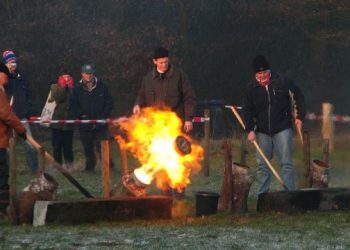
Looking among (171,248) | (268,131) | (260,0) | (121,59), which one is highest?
(260,0)

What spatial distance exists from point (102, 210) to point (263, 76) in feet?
9.48

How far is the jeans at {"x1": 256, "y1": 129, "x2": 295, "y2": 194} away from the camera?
12.5m

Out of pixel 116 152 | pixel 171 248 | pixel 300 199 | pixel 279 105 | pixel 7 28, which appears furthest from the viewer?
pixel 7 28

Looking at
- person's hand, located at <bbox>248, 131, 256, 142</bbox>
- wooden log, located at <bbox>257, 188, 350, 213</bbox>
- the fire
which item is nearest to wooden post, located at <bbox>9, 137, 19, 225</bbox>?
the fire

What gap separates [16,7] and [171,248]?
23.2 m

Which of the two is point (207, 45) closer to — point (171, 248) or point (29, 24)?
point (29, 24)

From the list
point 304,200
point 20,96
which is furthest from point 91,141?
point 304,200

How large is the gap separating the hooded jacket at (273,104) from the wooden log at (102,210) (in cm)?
204

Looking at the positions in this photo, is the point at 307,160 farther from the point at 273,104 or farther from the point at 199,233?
the point at 199,233

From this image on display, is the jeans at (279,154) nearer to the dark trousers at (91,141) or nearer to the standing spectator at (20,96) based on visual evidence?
the standing spectator at (20,96)

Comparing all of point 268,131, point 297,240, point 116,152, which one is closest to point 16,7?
point 116,152

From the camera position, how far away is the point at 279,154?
12523 mm

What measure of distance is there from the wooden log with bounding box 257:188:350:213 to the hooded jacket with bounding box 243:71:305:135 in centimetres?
115

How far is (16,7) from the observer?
31312 mm
